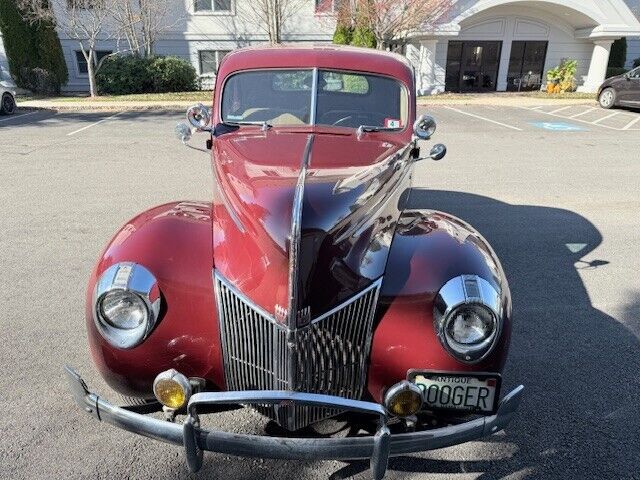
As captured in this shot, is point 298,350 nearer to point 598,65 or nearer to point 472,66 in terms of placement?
point 472,66

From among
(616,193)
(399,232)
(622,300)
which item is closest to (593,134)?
(616,193)

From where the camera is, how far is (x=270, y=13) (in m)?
20.0

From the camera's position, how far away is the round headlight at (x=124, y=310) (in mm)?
2113

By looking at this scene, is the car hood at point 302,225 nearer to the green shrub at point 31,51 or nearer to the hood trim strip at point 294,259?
the hood trim strip at point 294,259

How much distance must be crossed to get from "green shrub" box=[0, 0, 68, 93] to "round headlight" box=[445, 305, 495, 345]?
71.7ft

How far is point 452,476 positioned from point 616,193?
615 cm

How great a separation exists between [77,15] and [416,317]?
795 inches

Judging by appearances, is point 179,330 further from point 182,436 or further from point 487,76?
point 487,76

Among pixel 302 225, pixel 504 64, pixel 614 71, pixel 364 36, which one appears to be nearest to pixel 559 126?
pixel 364 36

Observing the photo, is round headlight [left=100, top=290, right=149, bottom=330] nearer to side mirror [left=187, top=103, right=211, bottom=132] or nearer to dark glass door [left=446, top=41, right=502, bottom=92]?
side mirror [left=187, top=103, right=211, bottom=132]

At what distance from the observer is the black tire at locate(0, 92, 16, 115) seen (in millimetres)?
14555

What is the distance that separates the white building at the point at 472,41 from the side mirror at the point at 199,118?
18.1m

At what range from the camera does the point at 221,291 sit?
212 cm

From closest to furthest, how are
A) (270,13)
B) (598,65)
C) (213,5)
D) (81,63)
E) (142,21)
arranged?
(142,21)
(270,13)
(598,65)
(213,5)
(81,63)
